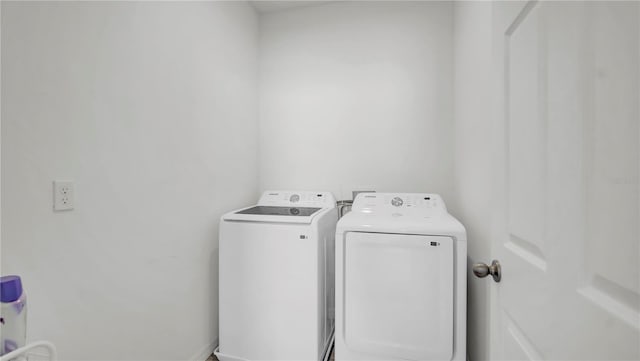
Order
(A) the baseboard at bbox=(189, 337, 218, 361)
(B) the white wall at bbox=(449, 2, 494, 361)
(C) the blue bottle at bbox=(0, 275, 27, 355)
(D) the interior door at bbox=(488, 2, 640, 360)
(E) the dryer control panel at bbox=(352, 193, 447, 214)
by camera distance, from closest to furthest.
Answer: (D) the interior door at bbox=(488, 2, 640, 360)
(C) the blue bottle at bbox=(0, 275, 27, 355)
(B) the white wall at bbox=(449, 2, 494, 361)
(A) the baseboard at bbox=(189, 337, 218, 361)
(E) the dryer control panel at bbox=(352, 193, 447, 214)

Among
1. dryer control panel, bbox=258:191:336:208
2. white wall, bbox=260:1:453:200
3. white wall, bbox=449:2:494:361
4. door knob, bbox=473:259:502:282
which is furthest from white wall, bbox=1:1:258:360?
white wall, bbox=449:2:494:361

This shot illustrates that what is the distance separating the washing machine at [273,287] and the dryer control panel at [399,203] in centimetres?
36

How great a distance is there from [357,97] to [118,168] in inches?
69.0

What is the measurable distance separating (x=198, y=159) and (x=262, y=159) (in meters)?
0.83

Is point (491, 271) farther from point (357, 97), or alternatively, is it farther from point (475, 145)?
point (357, 97)

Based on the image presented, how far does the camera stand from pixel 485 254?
4.42 feet

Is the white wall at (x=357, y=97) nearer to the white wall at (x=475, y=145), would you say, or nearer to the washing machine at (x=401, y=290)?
the white wall at (x=475, y=145)

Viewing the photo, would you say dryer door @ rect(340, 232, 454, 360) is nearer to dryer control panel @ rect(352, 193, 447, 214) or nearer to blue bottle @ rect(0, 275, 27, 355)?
dryer control panel @ rect(352, 193, 447, 214)

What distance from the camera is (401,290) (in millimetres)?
1446

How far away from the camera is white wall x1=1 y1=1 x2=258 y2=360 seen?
95 cm

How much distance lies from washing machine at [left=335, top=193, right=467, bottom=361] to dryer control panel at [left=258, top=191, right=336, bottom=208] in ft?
1.86

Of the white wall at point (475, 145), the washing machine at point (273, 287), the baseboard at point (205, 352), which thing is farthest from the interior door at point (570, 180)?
the baseboard at point (205, 352)

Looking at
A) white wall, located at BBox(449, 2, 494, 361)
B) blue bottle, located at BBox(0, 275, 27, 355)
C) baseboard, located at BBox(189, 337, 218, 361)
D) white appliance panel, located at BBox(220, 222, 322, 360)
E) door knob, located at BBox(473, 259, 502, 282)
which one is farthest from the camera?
baseboard, located at BBox(189, 337, 218, 361)

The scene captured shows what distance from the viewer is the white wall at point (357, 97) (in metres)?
2.21
